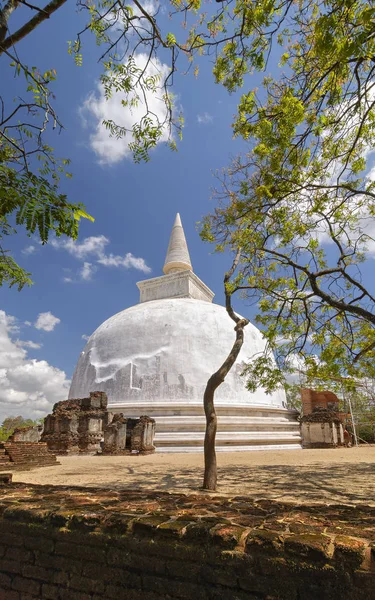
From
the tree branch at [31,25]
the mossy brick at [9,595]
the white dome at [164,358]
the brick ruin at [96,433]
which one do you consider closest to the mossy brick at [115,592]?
the mossy brick at [9,595]

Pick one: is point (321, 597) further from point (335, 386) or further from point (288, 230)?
point (335, 386)

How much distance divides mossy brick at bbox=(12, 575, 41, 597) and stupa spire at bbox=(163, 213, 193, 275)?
24.0 m

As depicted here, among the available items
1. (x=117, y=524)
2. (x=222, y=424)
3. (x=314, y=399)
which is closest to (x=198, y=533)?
(x=117, y=524)

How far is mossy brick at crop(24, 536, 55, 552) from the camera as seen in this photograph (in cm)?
234

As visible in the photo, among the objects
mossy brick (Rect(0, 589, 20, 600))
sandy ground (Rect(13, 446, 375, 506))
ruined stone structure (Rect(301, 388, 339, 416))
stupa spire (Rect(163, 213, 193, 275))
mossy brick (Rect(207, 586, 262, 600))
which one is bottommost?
sandy ground (Rect(13, 446, 375, 506))

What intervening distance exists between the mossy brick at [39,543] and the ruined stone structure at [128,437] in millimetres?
11749

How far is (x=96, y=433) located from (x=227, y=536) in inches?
541

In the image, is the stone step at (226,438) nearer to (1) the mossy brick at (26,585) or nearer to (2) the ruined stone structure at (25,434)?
(2) the ruined stone structure at (25,434)

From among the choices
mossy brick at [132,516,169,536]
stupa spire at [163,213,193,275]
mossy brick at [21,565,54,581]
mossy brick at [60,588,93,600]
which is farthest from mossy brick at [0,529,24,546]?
stupa spire at [163,213,193,275]

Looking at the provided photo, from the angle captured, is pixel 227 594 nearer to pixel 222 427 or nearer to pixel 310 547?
pixel 310 547

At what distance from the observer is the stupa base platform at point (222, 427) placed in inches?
579

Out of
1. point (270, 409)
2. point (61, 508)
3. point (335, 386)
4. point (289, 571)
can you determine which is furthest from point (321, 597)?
point (270, 409)

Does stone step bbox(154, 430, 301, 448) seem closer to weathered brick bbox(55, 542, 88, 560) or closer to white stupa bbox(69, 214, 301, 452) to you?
white stupa bbox(69, 214, 301, 452)

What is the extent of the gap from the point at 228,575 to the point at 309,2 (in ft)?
19.4
